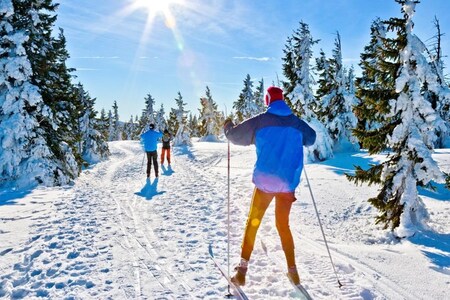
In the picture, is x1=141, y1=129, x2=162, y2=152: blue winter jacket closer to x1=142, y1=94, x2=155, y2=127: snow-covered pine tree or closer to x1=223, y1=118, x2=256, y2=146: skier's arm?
x1=223, y1=118, x2=256, y2=146: skier's arm

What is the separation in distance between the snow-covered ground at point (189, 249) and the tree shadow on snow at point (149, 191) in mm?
883

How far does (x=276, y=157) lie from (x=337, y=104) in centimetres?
2611

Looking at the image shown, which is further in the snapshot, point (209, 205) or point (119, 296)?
point (209, 205)

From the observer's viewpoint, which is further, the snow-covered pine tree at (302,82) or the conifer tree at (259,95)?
the conifer tree at (259,95)

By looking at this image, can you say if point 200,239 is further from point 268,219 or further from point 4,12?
point 4,12

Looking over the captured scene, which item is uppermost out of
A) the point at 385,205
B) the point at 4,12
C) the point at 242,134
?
the point at 4,12

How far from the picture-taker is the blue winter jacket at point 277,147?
417cm

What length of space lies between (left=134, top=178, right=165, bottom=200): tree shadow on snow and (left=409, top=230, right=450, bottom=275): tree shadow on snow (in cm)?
811

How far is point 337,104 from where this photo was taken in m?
28.2

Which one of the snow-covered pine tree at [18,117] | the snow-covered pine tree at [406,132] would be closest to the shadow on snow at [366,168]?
the snow-covered pine tree at [406,132]

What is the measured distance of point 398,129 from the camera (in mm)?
7234

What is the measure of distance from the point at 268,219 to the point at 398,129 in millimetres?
3726

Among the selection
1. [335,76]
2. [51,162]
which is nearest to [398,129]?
[51,162]

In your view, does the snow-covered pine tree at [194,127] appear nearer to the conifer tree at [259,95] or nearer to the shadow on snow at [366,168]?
the conifer tree at [259,95]
